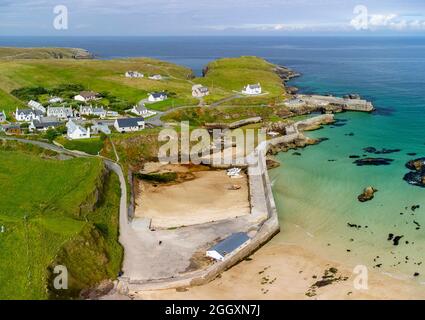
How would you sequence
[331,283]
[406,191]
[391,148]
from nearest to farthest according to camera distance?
[331,283] → [406,191] → [391,148]

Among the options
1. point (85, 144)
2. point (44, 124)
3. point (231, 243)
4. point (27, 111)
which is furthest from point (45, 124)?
point (231, 243)

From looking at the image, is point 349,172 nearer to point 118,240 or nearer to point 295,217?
point 295,217

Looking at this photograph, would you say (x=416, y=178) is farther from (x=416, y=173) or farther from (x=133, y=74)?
(x=133, y=74)

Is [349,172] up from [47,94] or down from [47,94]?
down

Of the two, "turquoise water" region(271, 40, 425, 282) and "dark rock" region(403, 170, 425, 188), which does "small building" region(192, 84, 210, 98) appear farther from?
"dark rock" region(403, 170, 425, 188)

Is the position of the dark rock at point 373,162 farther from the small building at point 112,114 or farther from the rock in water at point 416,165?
the small building at point 112,114

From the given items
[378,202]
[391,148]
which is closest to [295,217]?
[378,202]

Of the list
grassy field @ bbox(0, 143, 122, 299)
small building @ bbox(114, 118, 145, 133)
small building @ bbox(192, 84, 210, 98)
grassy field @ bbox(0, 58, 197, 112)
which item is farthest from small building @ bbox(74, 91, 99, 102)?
grassy field @ bbox(0, 143, 122, 299)

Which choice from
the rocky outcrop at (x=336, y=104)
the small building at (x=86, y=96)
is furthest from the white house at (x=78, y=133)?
the rocky outcrop at (x=336, y=104)
